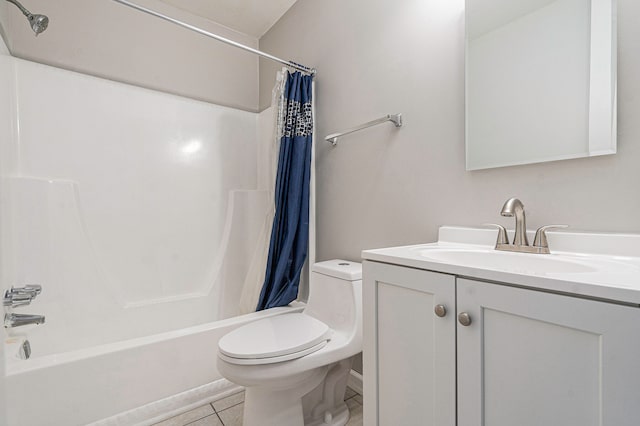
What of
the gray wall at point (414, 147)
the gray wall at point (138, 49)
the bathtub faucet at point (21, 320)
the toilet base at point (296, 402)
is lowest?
the toilet base at point (296, 402)

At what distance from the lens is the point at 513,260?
942 millimetres

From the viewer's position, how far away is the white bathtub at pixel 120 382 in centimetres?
114

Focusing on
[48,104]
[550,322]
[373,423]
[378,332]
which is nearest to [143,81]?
[48,104]

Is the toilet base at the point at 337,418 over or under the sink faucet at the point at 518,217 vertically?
under

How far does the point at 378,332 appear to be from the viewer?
0.92m

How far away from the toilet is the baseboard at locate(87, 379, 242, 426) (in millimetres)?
381

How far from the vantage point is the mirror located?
2.90ft

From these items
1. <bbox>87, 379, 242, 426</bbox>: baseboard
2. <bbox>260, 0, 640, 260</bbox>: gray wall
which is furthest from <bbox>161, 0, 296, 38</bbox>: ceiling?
<bbox>87, 379, 242, 426</bbox>: baseboard

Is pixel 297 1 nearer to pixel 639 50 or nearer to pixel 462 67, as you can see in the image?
pixel 462 67

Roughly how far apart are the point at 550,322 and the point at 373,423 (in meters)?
0.62

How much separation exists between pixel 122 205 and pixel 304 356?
59.3 inches

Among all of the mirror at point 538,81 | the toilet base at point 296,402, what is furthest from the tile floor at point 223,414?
the mirror at point 538,81

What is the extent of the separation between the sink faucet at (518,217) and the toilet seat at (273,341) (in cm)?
78

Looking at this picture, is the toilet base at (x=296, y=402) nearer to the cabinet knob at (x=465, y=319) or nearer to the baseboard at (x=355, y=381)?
the baseboard at (x=355, y=381)
